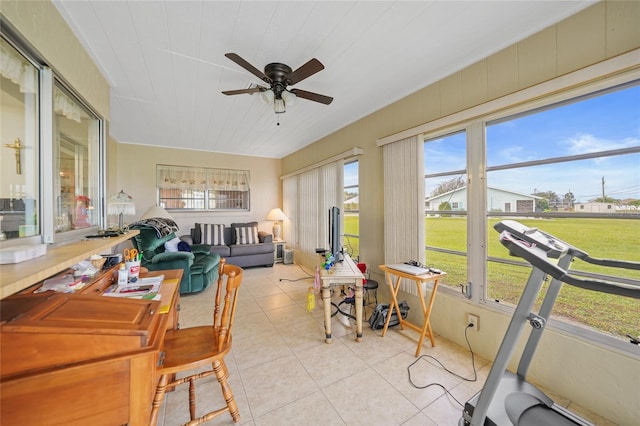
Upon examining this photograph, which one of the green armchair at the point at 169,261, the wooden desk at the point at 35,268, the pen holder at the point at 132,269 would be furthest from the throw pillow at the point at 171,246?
the wooden desk at the point at 35,268

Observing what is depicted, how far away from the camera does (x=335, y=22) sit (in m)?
1.68

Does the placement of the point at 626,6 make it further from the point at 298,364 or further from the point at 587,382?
the point at 298,364

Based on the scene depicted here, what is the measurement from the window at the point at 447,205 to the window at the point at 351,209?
1.22 meters

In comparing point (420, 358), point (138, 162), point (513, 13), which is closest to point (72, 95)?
point (513, 13)

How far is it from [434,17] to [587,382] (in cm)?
263

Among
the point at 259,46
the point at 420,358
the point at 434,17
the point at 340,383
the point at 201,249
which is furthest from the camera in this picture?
the point at 201,249

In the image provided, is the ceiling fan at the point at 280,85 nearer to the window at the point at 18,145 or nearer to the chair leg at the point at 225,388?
the window at the point at 18,145

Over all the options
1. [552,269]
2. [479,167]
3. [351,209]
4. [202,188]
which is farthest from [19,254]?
[202,188]

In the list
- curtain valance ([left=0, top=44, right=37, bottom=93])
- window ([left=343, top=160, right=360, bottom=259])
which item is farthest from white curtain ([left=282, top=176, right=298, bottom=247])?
curtain valance ([left=0, top=44, right=37, bottom=93])

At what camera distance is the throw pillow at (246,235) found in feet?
17.4

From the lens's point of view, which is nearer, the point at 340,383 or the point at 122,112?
the point at 340,383

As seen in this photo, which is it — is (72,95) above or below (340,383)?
above

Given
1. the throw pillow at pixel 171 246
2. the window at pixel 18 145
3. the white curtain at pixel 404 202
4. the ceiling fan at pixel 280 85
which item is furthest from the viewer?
the throw pillow at pixel 171 246

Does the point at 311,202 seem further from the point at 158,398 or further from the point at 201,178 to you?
the point at 158,398
